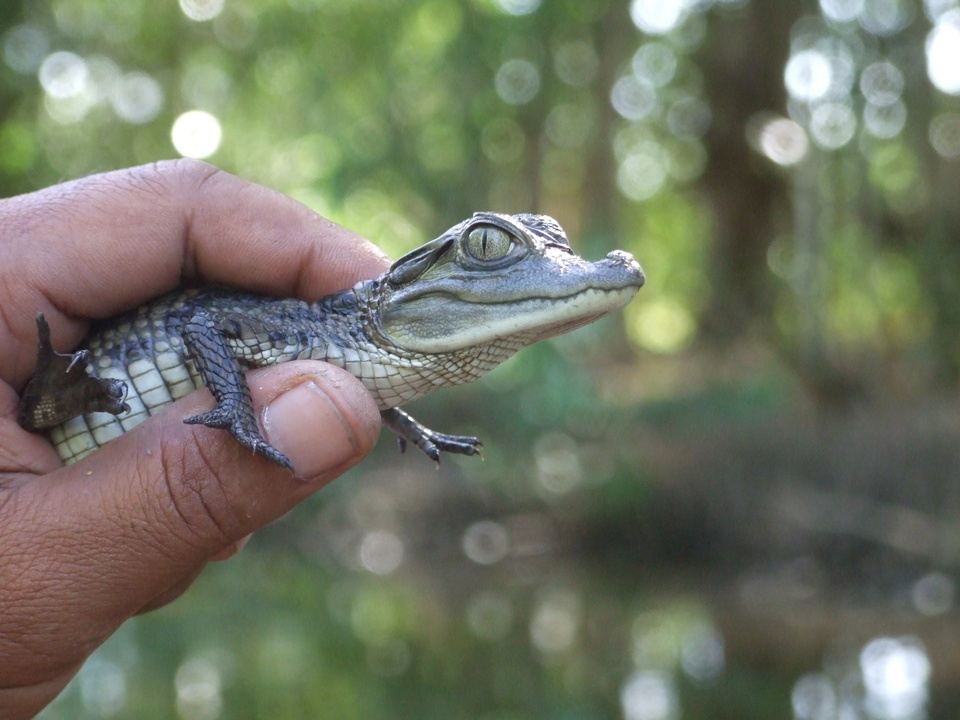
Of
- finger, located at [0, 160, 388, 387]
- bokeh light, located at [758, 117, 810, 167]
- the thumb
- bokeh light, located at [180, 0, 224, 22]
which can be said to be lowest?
bokeh light, located at [758, 117, 810, 167]

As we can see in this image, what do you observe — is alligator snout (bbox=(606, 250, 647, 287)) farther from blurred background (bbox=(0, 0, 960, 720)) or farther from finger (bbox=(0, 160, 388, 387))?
blurred background (bbox=(0, 0, 960, 720))

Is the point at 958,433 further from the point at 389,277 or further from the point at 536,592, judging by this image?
the point at 389,277

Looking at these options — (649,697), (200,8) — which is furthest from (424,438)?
(200,8)

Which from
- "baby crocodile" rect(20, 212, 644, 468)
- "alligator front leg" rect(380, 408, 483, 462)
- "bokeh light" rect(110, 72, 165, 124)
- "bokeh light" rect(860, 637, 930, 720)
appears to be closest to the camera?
"baby crocodile" rect(20, 212, 644, 468)

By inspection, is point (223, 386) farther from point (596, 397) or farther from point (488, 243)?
point (596, 397)

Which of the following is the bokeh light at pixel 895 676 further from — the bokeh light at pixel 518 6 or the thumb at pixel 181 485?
the bokeh light at pixel 518 6

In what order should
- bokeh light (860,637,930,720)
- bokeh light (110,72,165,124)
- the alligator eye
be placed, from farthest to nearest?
bokeh light (110,72,165,124), bokeh light (860,637,930,720), the alligator eye

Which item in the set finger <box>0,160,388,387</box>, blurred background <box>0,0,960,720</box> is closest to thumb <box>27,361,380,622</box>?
finger <box>0,160,388,387</box>
